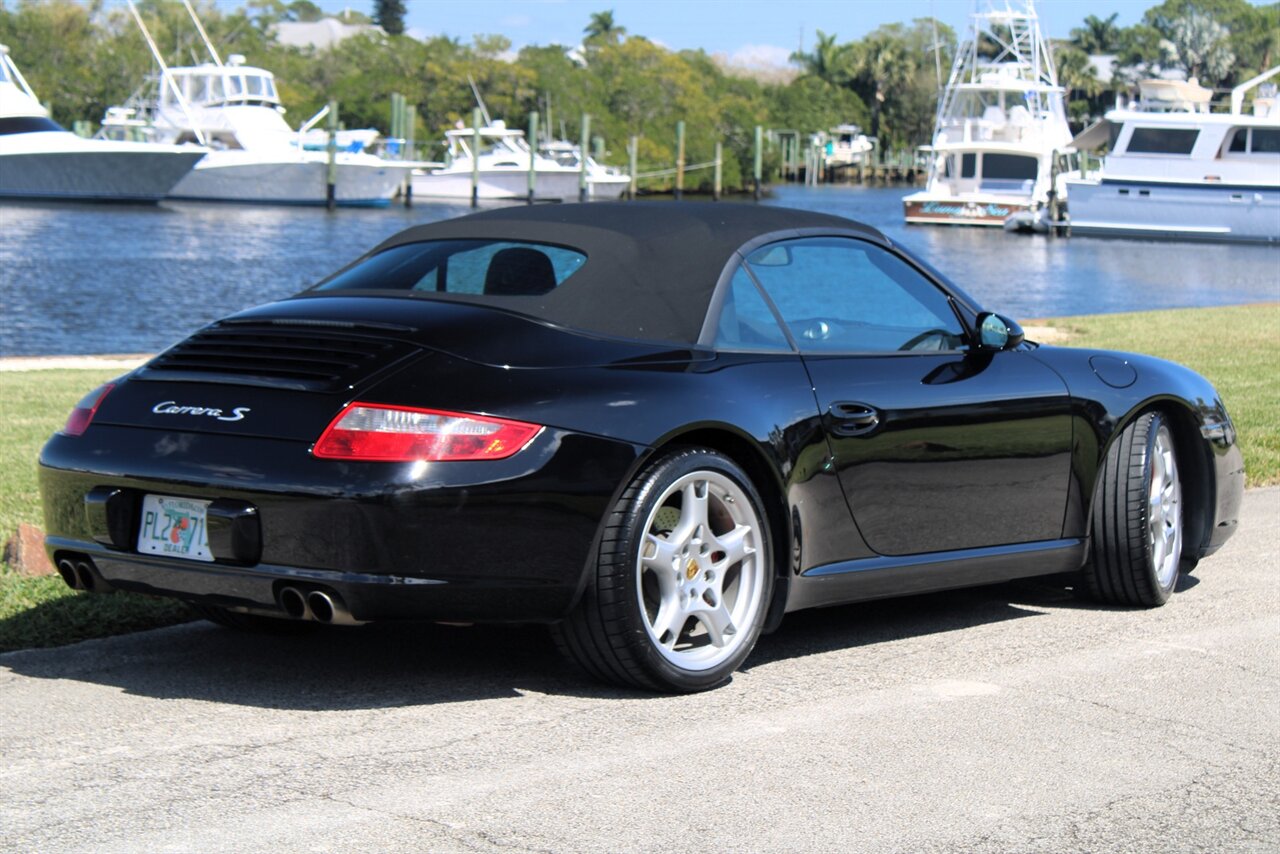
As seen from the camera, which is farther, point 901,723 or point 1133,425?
point 1133,425

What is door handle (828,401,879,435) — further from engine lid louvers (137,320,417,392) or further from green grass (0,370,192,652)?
green grass (0,370,192,652)

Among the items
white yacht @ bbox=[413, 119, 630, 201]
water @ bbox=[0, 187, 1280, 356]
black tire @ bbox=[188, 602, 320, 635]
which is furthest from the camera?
white yacht @ bbox=[413, 119, 630, 201]

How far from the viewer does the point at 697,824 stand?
12.8 feet

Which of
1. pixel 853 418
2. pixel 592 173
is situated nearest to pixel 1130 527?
pixel 853 418

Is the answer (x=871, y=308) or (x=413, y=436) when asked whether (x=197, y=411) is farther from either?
(x=871, y=308)

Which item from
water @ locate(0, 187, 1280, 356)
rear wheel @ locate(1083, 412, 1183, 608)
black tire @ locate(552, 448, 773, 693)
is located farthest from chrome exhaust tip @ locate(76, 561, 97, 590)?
water @ locate(0, 187, 1280, 356)

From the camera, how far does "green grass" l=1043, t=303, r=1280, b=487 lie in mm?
10805

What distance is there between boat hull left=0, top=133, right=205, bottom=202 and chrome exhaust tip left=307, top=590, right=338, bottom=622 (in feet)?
221

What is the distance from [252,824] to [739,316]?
7.46ft

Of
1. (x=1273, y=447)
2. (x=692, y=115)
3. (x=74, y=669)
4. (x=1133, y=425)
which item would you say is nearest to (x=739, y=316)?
(x=1133, y=425)

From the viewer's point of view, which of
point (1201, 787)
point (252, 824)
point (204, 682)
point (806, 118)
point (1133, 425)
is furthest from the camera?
point (806, 118)

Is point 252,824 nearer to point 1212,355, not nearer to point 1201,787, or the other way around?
point 1201,787

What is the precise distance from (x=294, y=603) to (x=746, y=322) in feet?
5.39

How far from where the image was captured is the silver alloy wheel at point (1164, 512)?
251 inches
